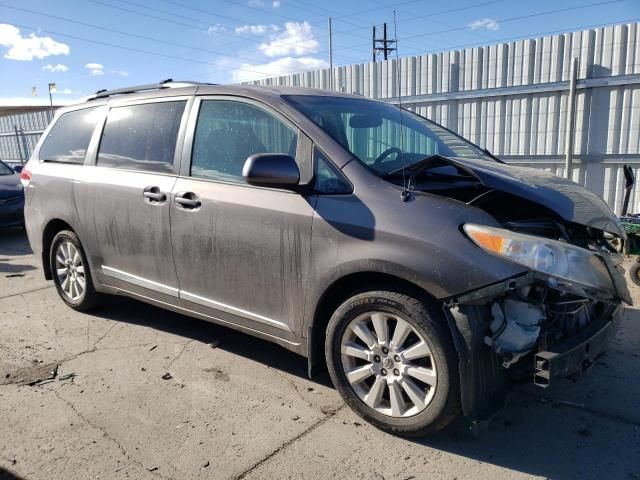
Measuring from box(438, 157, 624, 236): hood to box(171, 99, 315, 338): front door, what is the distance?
1.01 metres

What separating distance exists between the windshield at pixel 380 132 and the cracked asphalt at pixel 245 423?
1551 millimetres

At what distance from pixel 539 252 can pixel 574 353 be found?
1.75 feet

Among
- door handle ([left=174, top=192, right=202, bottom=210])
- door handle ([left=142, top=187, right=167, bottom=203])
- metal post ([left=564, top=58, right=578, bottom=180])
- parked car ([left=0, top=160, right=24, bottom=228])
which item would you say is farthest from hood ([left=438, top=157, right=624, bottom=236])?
parked car ([left=0, top=160, right=24, bottom=228])

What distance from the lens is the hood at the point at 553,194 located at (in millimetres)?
2660

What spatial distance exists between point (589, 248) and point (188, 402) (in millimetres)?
2494

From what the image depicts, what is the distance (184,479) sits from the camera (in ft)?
8.21

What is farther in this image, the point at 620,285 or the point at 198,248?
the point at 198,248

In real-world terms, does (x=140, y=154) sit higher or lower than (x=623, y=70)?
lower

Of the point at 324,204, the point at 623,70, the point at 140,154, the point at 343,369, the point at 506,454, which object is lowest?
the point at 506,454

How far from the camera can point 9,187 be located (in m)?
8.97

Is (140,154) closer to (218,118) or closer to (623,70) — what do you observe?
(218,118)

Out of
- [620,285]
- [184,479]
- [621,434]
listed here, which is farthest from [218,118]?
[621,434]

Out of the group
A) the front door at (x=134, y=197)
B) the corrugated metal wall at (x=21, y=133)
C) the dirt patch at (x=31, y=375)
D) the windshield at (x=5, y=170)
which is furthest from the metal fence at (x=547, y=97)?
the corrugated metal wall at (x=21, y=133)

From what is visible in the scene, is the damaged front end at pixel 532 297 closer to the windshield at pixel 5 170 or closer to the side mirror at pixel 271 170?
the side mirror at pixel 271 170
